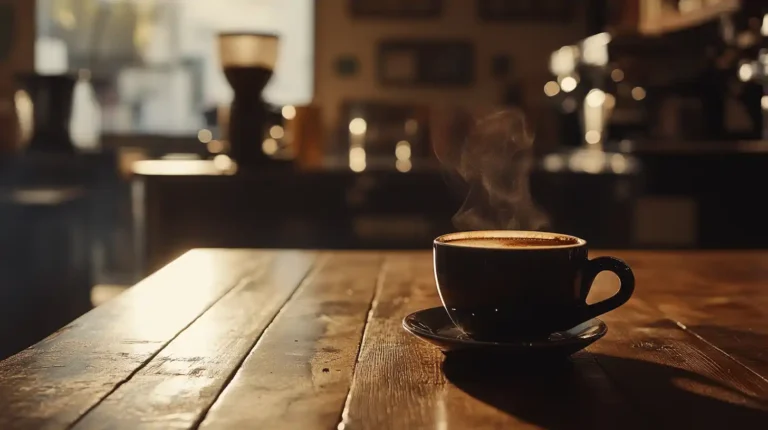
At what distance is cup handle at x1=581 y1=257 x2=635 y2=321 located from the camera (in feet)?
2.23

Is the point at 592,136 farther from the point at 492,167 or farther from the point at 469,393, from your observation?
the point at 469,393

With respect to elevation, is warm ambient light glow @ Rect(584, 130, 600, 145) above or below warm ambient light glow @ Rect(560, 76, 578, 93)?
below

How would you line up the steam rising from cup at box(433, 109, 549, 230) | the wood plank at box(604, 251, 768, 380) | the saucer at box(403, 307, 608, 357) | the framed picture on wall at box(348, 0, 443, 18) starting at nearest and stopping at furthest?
the saucer at box(403, 307, 608, 357) → the wood plank at box(604, 251, 768, 380) → the steam rising from cup at box(433, 109, 549, 230) → the framed picture on wall at box(348, 0, 443, 18)

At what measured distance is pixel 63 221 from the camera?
10.2 feet

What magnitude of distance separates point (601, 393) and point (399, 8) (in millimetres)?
5616

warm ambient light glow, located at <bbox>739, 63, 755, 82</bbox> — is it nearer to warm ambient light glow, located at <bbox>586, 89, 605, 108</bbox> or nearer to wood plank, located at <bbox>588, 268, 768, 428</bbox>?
warm ambient light glow, located at <bbox>586, 89, 605, 108</bbox>

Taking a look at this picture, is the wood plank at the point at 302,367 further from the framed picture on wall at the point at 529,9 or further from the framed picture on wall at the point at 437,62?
the framed picture on wall at the point at 529,9

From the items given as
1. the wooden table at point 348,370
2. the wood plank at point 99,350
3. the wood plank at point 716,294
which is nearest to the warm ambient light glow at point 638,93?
the wood plank at point 716,294

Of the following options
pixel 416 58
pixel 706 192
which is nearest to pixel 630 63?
pixel 706 192

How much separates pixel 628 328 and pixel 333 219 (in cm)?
165

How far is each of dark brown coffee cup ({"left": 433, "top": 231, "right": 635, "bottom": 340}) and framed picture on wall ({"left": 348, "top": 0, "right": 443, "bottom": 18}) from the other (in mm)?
5472

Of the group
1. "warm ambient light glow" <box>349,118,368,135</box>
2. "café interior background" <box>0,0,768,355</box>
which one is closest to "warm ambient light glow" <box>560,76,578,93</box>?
"café interior background" <box>0,0,768,355</box>

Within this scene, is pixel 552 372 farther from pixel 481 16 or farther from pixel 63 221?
pixel 481 16

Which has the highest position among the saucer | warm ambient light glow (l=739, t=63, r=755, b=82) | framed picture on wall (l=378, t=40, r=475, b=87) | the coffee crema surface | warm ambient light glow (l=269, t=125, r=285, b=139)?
framed picture on wall (l=378, t=40, r=475, b=87)
